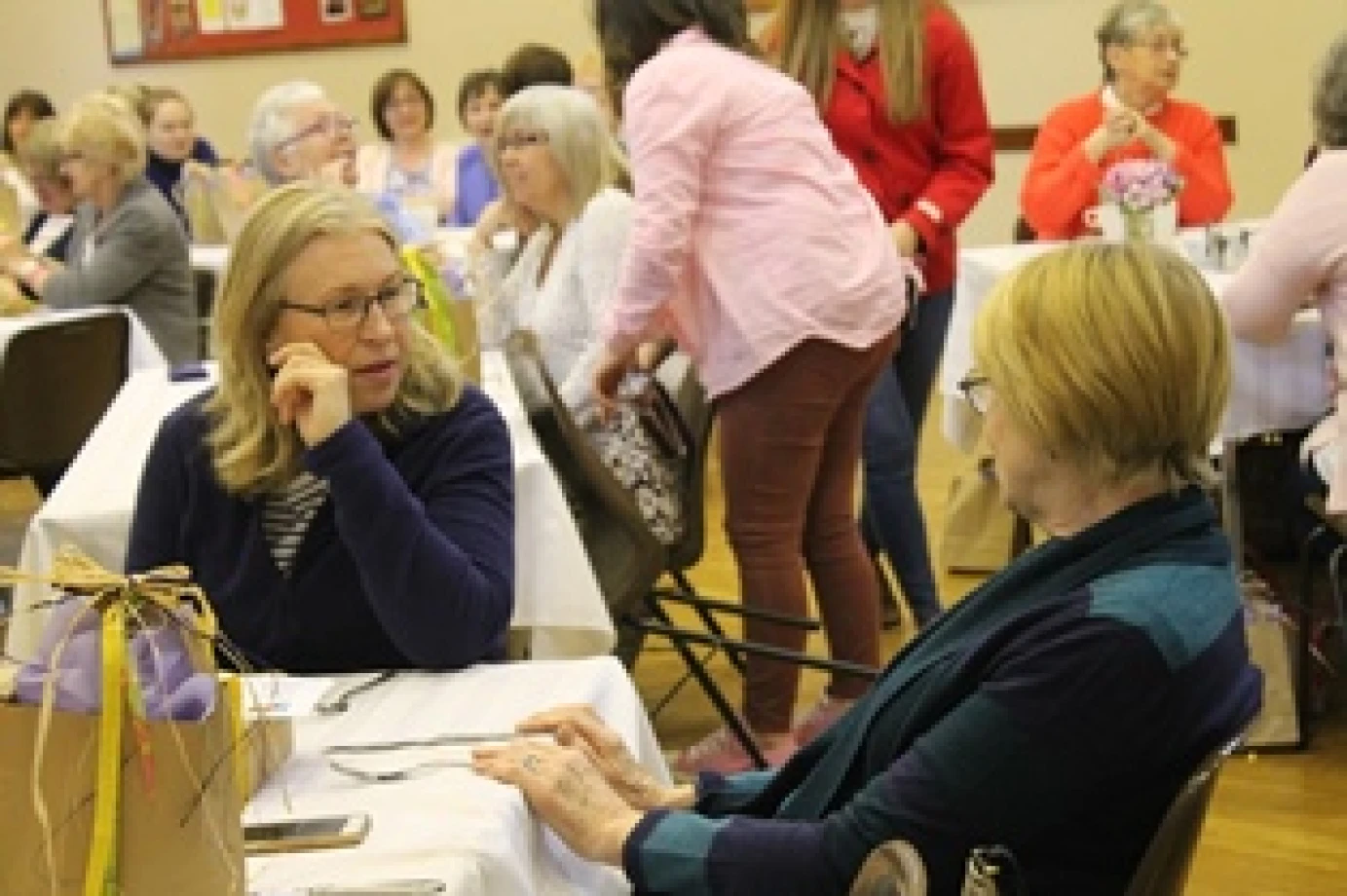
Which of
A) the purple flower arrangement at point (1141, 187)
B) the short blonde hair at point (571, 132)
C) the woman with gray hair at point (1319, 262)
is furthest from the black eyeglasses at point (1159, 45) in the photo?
the short blonde hair at point (571, 132)

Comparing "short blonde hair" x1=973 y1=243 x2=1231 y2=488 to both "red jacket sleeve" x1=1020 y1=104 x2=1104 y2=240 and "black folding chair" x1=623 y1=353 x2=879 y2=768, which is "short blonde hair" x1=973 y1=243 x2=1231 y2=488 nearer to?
"black folding chair" x1=623 y1=353 x2=879 y2=768

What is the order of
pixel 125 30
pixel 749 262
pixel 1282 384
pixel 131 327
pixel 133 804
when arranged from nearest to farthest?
pixel 133 804 < pixel 749 262 < pixel 1282 384 < pixel 131 327 < pixel 125 30

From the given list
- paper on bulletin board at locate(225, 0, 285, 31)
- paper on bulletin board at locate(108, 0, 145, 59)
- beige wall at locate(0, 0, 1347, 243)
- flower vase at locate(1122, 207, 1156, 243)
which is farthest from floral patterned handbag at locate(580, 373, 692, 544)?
paper on bulletin board at locate(108, 0, 145, 59)

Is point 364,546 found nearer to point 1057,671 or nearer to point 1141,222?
point 1057,671

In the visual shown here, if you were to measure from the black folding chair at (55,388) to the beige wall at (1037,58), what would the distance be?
7.05 ft

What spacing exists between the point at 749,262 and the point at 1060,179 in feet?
5.52

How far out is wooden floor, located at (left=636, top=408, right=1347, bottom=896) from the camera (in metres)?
3.33

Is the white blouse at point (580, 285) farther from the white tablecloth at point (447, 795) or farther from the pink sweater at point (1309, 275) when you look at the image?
the white tablecloth at point (447, 795)

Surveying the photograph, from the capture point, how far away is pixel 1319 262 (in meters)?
3.63

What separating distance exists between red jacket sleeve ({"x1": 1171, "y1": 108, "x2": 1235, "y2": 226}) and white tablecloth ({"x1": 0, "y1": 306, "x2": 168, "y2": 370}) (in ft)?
8.22

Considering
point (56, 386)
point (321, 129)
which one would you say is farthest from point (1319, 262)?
point (56, 386)

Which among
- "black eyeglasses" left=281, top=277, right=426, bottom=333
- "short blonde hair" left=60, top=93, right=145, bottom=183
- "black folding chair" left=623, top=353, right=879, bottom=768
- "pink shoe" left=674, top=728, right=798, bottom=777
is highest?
"black eyeglasses" left=281, top=277, right=426, bottom=333

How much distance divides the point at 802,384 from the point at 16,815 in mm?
2301

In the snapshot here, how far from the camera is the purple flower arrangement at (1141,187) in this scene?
4.48 meters
